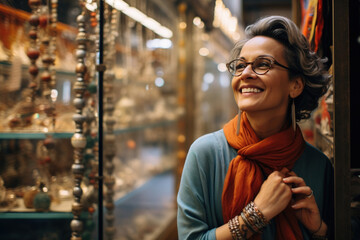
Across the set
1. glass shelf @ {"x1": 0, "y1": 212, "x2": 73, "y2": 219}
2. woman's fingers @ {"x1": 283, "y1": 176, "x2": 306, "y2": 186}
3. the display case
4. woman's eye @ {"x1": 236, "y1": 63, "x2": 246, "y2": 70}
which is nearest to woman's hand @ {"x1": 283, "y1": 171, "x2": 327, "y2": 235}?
woman's fingers @ {"x1": 283, "y1": 176, "x2": 306, "y2": 186}

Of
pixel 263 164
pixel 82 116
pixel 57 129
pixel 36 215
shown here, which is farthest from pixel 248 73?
pixel 36 215

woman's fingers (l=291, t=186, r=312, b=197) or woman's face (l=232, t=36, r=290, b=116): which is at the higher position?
woman's face (l=232, t=36, r=290, b=116)

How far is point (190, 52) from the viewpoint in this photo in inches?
131

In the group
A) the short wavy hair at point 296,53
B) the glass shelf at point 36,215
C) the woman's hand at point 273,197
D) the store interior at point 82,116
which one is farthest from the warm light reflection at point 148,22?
the woman's hand at point 273,197

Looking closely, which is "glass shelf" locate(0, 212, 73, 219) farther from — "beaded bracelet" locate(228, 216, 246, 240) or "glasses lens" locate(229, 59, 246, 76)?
"glasses lens" locate(229, 59, 246, 76)

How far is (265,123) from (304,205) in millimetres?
256

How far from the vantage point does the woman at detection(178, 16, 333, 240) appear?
3.14ft

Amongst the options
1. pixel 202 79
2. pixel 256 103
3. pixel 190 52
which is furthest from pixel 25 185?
pixel 202 79

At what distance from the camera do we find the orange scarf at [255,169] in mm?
974

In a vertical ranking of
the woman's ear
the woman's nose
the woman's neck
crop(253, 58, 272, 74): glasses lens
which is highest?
crop(253, 58, 272, 74): glasses lens

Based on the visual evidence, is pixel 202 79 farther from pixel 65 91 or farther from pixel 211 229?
pixel 211 229

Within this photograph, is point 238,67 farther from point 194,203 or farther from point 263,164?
point 194,203

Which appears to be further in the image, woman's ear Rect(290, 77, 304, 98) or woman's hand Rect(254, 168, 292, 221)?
woman's ear Rect(290, 77, 304, 98)

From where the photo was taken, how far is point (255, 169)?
3.26ft
